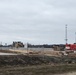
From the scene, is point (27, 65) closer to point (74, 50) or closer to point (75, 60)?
point (75, 60)

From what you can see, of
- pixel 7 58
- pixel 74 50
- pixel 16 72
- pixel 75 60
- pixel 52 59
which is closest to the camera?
pixel 16 72

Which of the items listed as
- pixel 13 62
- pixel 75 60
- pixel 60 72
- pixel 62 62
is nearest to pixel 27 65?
pixel 13 62

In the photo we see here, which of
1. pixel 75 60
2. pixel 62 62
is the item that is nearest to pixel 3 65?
pixel 62 62

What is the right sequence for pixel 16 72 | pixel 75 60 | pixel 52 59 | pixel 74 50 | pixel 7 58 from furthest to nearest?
1. pixel 74 50
2. pixel 75 60
3. pixel 52 59
4. pixel 7 58
5. pixel 16 72

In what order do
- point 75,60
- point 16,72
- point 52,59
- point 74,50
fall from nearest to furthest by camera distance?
point 16,72 < point 52,59 < point 75,60 < point 74,50

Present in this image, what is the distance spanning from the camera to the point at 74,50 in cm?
6919

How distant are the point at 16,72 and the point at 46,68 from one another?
18.0ft

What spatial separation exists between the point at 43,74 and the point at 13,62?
5.90 metres

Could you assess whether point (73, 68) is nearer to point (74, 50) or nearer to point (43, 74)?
point (43, 74)

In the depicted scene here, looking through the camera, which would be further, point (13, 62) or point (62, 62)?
point (62, 62)

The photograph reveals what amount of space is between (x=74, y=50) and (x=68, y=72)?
117 ft

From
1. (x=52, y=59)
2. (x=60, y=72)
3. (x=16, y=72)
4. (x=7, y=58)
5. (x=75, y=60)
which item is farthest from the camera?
(x=75, y=60)

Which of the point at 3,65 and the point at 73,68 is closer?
the point at 3,65

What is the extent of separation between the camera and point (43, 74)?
30578mm
